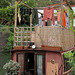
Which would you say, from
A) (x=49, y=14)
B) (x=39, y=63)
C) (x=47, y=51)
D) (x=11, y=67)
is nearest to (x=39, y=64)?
(x=39, y=63)

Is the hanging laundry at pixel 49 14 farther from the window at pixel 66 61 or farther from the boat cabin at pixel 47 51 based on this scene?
the window at pixel 66 61

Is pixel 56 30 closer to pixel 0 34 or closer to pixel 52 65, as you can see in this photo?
pixel 52 65

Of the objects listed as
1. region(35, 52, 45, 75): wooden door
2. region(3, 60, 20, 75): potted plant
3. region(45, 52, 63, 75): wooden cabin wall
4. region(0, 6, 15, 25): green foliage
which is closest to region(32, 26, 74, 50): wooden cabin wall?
region(45, 52, 63, 75): wooden cabin wall

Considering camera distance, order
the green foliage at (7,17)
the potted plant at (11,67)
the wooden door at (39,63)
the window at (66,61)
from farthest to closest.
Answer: the green foliage at (7,17) → the window at (66,61) → the wooden door at (39,63) → the potted plant at (11,67)

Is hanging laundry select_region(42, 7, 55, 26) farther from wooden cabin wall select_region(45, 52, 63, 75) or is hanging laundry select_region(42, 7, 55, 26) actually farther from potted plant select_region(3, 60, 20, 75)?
potted plant select_region(3, 60, 20, 75)

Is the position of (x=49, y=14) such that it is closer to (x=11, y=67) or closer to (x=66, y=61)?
(x=66, y=61)

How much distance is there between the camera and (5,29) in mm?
12961

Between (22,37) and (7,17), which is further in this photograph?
(7,17)

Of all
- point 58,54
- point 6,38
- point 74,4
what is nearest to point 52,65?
point 58,54

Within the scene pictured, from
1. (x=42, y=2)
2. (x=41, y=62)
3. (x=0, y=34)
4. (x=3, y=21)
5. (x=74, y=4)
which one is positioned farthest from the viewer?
(x=74, y=4)

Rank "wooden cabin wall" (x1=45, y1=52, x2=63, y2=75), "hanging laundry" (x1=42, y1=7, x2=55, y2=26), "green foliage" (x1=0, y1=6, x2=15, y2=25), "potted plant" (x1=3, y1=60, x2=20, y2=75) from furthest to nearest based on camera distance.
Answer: "green foliage" (x1=0, y1=6, x2=15, y2=25) → "hanging laundry" (x1=42, y1=7, x2=55, y2=26) → "wooden cabin wall" (x1=45, y1=52, x2=63, y2=75) → "potted plant" (x1=3, y1=60, x2=20, y2=75)

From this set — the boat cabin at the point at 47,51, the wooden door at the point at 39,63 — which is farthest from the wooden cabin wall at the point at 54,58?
the wooden door at the point at 39,63

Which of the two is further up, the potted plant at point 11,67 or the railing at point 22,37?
the railing at point 22,37

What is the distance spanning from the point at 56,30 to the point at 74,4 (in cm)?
1938
